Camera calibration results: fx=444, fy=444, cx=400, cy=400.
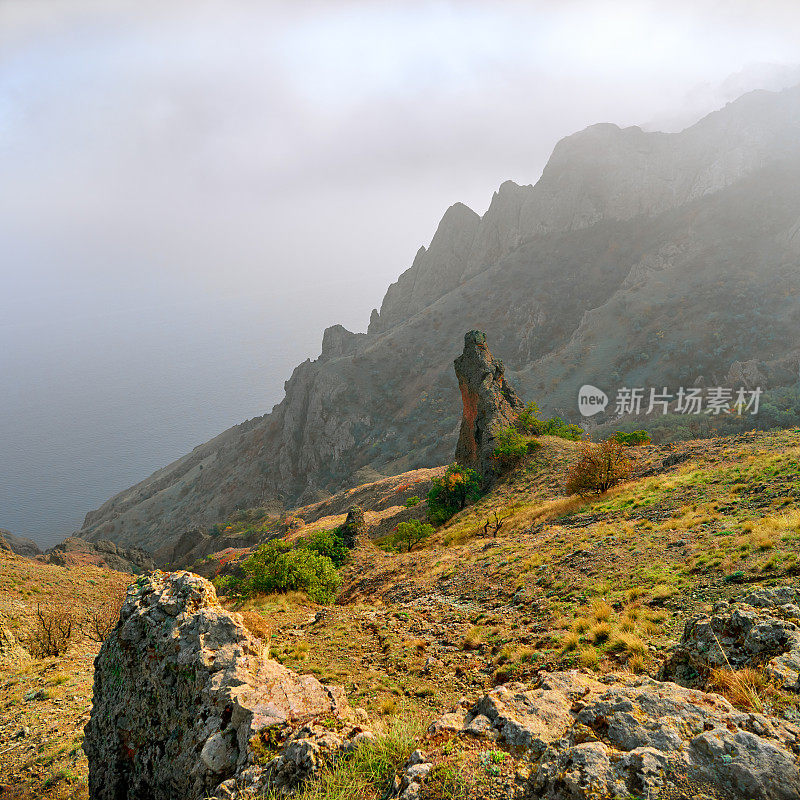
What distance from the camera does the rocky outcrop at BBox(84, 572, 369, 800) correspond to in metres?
5.90

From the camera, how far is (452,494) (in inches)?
1307

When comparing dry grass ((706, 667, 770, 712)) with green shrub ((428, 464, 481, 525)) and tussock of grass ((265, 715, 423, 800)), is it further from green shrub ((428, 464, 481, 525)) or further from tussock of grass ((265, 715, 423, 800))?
green shrub ((428, 464, 481, 525))

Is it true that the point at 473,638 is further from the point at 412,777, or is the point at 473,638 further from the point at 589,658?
the point at 412,777

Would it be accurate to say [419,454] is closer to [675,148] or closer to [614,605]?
[614,605]

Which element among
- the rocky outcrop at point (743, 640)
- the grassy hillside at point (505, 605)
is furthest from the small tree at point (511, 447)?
the rocky outcrop at point (743, 640)

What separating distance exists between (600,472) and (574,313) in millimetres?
86129

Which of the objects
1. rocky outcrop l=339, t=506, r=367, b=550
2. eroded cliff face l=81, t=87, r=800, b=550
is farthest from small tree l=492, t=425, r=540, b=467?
eroded cliff face l=81, t=87, r=800, b=550

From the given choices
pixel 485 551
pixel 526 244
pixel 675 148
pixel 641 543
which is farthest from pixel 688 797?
pixel 675 148

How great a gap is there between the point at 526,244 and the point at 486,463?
9983 centimetres

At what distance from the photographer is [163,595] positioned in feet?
29.9

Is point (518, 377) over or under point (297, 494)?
over

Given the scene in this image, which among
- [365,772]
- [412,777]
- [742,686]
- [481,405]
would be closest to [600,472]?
[481,405]

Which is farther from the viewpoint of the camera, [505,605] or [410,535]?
[410,535]

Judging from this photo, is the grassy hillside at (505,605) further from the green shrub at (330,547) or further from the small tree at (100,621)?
the green shrub at (330,547)
